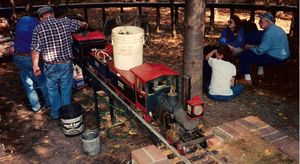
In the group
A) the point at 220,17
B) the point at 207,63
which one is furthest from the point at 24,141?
the point at 220,17

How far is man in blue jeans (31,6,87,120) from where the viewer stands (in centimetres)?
646

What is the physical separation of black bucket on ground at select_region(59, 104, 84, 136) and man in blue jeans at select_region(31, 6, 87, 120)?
0.66 m

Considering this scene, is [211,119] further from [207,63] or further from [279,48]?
[279,48]

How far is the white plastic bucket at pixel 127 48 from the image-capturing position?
211 inches

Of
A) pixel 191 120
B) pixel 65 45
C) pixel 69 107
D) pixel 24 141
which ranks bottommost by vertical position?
pixel 24 141

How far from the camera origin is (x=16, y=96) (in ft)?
27.5

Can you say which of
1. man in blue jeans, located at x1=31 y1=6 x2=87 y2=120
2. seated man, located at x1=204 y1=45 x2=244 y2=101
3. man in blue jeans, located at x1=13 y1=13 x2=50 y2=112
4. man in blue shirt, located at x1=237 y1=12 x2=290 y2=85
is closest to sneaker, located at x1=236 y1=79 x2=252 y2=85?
man in blue shirt, located at x1=237 y1=12 x2=290 y2=85

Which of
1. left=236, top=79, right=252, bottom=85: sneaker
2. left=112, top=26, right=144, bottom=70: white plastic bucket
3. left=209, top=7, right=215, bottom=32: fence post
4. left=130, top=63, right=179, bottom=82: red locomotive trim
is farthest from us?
left=209, top=7, right=215, bottom=32: fence post

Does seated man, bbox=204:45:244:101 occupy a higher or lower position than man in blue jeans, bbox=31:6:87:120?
lower

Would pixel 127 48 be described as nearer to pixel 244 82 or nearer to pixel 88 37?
pixel 88 37

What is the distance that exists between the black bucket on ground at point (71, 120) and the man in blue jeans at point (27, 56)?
1.31 meters

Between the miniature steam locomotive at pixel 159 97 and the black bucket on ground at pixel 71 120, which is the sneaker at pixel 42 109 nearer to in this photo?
the black bucket on ground at pixel 71 120

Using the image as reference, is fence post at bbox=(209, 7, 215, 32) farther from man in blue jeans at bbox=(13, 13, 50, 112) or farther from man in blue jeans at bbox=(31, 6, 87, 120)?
man in blue jeans at bbox=(13, 13, 50, 112)

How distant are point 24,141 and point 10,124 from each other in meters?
0.83
